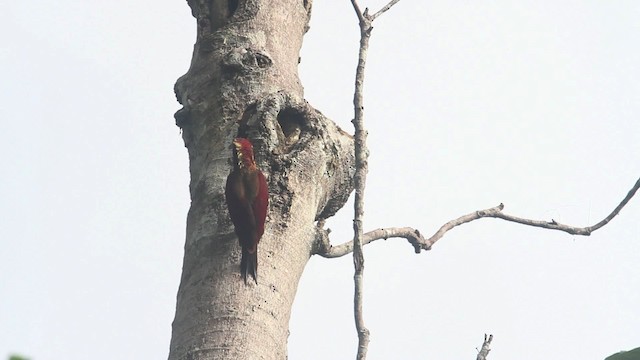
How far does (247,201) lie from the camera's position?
2.49 m

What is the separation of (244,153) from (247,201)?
22 centimetres

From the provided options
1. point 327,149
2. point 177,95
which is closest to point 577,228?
point 327,149

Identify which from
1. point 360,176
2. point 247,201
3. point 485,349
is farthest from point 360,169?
point 485,349

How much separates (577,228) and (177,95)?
1.33 metres

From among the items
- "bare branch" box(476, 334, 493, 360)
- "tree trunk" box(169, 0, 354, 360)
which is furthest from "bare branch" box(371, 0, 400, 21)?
"bare branch" box(476, 334, 493, 360)

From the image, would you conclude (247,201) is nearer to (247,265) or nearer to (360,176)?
(247,265)

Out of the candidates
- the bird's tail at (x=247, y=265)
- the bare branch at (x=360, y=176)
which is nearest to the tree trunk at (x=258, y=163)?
the bird's tail at (x=247, y=265)

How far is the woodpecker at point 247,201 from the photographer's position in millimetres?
2451

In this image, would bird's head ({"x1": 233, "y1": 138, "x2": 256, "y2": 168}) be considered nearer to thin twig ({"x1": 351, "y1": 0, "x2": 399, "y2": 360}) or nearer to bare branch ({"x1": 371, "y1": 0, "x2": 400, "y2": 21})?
thin twig ({"x1": 351, "y1": 0, "x2": 399, "y2": 360})

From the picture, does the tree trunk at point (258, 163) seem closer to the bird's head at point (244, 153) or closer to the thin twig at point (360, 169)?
the bird's head at point (244, 153)

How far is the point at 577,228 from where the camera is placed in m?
3.30

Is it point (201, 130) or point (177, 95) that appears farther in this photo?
point (177, 95)

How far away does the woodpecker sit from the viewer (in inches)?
96.5

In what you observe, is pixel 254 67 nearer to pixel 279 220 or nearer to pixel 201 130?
pixel 201 130
